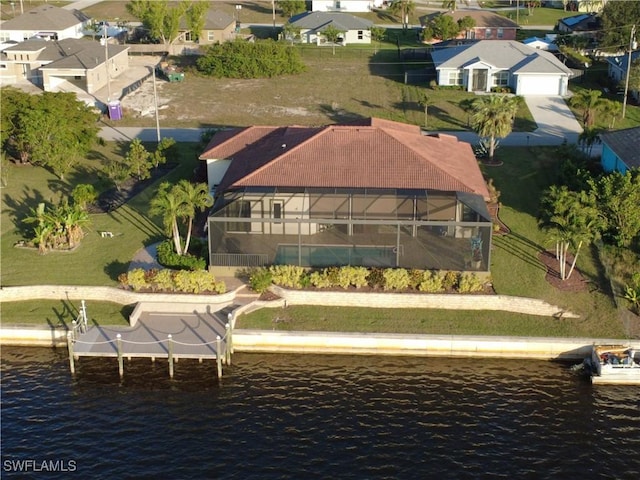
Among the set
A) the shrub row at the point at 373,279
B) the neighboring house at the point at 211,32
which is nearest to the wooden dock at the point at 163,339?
the shrub row at the point at 373,279

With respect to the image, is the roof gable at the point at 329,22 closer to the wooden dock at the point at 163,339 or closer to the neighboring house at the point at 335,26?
the neighboring house at the point at 335,26

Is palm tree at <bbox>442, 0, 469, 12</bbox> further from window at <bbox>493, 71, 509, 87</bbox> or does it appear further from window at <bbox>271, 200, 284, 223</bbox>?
window at <bbox>271, 200, 284, 223</bbox>

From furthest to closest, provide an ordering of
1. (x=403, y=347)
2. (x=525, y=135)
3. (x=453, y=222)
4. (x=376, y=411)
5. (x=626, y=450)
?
(x=525, y=135) → (x=453, y=222) → (x=403, y=347) → (x=376, y=411) → (x=626, y=450)

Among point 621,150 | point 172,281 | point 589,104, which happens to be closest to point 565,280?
point 621,150

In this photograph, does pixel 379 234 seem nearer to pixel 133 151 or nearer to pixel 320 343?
pixel 320 343

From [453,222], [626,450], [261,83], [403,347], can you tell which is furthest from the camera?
[261,83]

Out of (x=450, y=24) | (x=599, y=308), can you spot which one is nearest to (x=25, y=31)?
(x=450, y=24)
